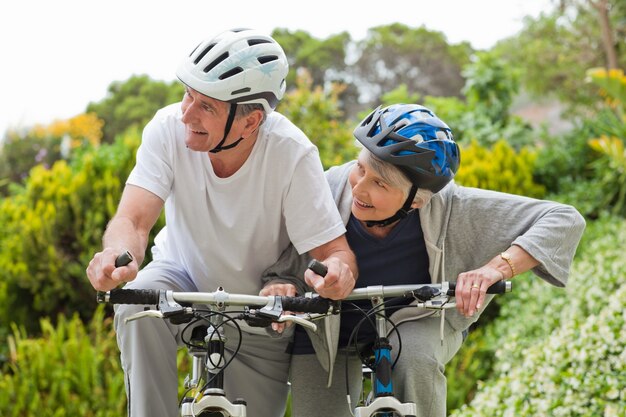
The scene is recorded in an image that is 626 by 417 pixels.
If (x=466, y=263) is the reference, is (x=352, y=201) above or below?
above

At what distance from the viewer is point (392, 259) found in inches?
144

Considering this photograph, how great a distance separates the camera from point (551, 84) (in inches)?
693

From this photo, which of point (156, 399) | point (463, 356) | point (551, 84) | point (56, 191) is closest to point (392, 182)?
point (156, 399)

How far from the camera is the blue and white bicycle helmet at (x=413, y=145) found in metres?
3.35

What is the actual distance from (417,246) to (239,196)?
2.37ft

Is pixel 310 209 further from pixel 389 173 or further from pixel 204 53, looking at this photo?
pixel 204 53

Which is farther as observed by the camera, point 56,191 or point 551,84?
point 551,84

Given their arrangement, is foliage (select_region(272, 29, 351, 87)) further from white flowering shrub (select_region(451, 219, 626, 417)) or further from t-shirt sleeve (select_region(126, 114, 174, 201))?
t-shirt sleeve (select_region(126, 114, 174, 201))

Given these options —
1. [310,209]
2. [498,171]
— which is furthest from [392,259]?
[498,171]

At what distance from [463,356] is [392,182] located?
13.7ft

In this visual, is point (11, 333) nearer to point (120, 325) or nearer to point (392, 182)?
point (120, 325)

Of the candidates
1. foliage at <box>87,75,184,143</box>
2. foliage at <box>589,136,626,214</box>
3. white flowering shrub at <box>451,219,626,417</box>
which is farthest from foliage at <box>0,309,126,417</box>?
foliage at <box>87,75,184,143</box>

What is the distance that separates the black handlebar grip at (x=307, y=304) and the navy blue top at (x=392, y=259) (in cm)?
50

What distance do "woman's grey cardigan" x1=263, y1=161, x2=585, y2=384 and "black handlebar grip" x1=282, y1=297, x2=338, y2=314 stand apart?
1.25ft
